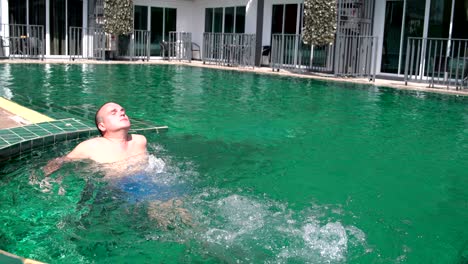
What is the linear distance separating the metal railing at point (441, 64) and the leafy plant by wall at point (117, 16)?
32.9 ft

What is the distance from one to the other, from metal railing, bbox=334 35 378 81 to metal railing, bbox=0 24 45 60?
32.5ft

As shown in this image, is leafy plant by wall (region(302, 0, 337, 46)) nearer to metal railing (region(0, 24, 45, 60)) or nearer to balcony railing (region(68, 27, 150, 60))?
balcony railing (region(68, 27, 150, 60))

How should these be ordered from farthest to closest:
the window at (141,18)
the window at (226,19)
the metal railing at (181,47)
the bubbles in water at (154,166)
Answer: the window at (141,18), the metal railing at (181,47), the window at (226,19), the bubbles in water at (154,166)

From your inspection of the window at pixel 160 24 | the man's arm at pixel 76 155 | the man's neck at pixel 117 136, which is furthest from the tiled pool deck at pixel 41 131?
the window at pixel 160 24

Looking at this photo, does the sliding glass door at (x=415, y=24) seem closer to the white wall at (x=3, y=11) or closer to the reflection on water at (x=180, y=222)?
the reflection on water at (x=180, y=222)

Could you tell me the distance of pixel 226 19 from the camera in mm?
21078

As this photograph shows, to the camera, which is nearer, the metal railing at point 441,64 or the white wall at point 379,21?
the metal railing at point 441,64

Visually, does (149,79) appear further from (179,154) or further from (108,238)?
(108,238)

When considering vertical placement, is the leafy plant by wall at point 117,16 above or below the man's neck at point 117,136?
above

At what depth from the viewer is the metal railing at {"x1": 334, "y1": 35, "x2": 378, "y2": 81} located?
15.0m

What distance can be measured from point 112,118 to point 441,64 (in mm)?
A: 12087

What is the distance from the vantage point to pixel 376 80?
1483 cm

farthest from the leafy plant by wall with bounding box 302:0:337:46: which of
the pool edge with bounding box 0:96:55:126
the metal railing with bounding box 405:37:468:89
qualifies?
the pool edge with bounding box 0:96:55:126

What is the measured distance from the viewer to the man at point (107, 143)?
14.1 feet
